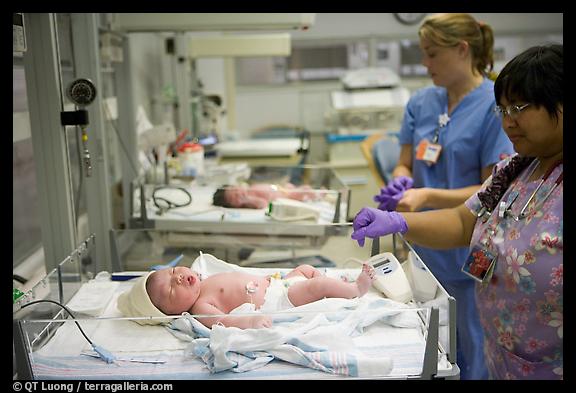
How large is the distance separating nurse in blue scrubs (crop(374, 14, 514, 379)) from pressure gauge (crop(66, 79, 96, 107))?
1.16m

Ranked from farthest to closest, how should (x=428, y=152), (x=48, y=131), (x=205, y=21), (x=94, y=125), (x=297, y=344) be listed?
(x=205, y=21) → (x=94, y=125) → (x=428, y=152) → (x=48, y=131) → (x=297, y=344)

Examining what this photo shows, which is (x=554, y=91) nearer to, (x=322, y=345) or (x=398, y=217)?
(x=398, y=217)

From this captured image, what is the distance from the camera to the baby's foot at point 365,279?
4.77 feet

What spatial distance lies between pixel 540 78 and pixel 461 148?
2.69ft

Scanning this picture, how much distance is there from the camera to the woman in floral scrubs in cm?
119

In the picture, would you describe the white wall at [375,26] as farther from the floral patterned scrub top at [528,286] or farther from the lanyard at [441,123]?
the floral patterned scrub top at [528,286]

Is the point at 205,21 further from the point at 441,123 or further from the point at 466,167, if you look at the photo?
the point at 466,167

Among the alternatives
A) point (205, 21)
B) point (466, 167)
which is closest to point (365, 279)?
point (466, 167)

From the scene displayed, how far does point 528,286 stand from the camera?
4.07 feet

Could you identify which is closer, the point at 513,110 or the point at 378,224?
the point at 513,110

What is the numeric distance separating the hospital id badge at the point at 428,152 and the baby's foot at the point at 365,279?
78 cm

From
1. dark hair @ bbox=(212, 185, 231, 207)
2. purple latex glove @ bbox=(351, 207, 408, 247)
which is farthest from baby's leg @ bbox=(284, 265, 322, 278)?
dark hair @ bbox=(212, 185, 231, 207)

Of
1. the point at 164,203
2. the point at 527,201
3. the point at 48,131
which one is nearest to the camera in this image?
the point at 527,201
